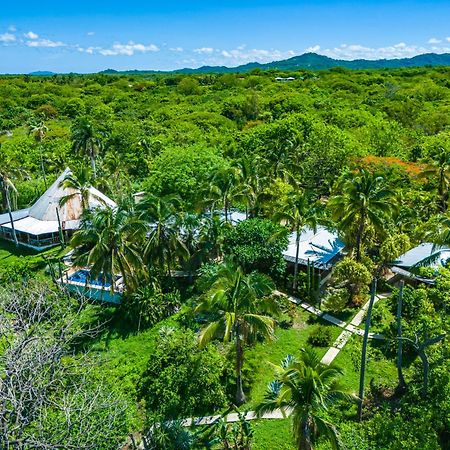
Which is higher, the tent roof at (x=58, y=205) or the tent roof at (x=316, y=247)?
the tent roof at (x=58, y=205)

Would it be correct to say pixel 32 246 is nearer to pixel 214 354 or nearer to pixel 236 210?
pixel 236 210

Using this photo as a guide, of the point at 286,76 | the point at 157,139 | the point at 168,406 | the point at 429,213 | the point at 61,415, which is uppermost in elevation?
the point at 286,76

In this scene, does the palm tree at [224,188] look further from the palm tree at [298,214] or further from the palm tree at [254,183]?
the palm tree at [298,214]

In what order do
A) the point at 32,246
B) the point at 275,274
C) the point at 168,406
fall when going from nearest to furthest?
the point at 168,406 → the point at 275,274 → the point at 32,246

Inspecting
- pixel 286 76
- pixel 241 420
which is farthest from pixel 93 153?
pixel 286 76

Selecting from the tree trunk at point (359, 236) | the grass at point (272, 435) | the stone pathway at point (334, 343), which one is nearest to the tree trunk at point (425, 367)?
the stone pathway at point (334, 343)

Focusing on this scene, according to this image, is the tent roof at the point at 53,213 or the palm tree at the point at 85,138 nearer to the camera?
the tent roof at the point at 53,213

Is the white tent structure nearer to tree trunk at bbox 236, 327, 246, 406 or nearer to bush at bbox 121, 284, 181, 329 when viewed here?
bush at bbox 121, 284, 181, 329
